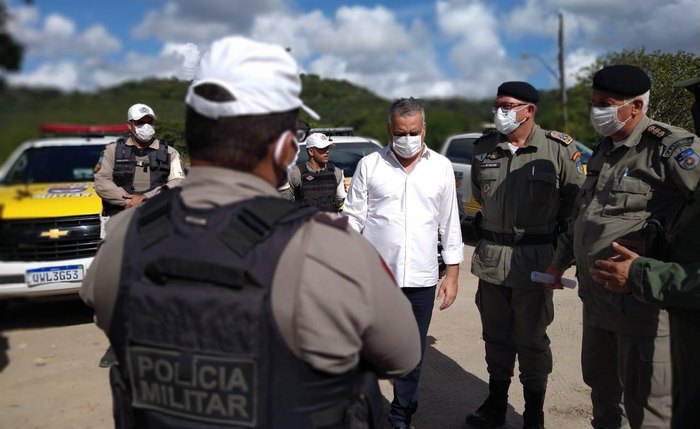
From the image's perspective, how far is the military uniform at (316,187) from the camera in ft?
19.5

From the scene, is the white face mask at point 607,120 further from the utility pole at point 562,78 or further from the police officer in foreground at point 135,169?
the utility pole at point 562,78

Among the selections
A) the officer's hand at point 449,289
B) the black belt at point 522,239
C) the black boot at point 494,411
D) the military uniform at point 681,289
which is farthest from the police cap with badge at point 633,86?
the black boot at point 494,411

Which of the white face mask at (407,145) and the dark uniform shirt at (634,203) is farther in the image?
the white face mask at (407,145)

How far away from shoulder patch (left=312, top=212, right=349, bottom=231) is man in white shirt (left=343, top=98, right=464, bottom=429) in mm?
1935

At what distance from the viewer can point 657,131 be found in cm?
259

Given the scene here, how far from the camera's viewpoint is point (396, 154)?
336 centimetres

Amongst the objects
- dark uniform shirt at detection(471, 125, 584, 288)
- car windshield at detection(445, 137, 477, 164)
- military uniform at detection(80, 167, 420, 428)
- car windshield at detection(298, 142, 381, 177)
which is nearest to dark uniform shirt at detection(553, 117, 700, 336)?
dark uniform shirt at detection(471, 125, 584, 288)

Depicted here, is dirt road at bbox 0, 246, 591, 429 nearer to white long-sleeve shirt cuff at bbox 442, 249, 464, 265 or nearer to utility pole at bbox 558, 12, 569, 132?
white long-sleeve shirt cuff at bbox 442, 249, 464, 265

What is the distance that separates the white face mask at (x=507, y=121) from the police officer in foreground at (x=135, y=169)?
254cm

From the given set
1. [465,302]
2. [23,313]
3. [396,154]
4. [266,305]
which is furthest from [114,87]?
[465,302]

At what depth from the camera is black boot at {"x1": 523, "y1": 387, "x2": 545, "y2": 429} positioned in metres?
3.41

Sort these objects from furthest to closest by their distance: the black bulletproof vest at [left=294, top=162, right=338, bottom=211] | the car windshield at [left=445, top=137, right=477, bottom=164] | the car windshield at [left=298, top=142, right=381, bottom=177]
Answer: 1. the car windshield at [left=445, top=137, right=477, bottom=164]
2. the car windshield at [left=298, top=142, right=381, bottom=177]
3. the black bulletproof vest at [left=294, top=162, right=338, bottom=211]

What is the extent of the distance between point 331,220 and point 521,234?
2.32m

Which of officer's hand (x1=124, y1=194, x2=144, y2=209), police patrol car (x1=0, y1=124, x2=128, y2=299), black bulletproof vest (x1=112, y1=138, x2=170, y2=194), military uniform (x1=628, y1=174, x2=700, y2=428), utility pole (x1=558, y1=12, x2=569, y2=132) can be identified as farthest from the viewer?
utility pole (x1=558, y1=12, x2=569, y2=132)
